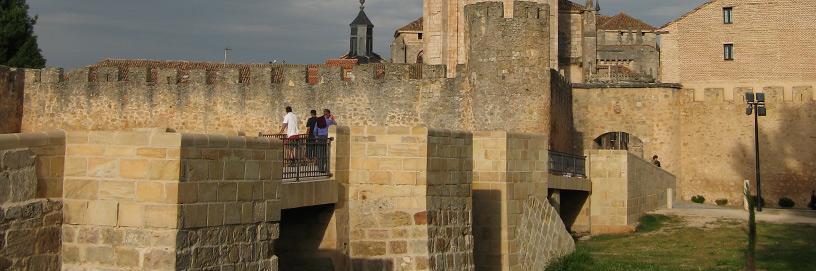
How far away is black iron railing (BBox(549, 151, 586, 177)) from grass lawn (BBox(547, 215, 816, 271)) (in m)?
1.58

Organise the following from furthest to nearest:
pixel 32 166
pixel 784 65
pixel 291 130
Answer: pixel 784 65, pixel 291 130, pixel 32 166

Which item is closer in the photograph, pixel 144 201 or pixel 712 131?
pixel 144 201

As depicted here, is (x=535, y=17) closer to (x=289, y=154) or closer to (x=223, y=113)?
(x=223, y=113)

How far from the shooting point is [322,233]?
1268 cm

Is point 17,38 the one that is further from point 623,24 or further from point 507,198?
point 623,24

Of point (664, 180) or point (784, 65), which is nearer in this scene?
point (664, 180)

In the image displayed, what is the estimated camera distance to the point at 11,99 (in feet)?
108

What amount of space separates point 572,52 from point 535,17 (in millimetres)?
17029

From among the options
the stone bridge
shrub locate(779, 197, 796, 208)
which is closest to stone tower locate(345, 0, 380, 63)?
shrub locate(779, 197, 796, 208)

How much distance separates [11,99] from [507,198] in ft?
72.4

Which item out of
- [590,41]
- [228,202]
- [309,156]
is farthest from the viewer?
[590,41]

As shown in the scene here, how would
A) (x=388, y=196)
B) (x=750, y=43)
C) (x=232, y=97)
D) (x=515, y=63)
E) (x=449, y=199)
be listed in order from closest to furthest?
1. (x=388, y=196)
2. (x=449, y=199)
3. (x=515, y=63)
4. (x=232, y=97)
5. (x=750, y=43)

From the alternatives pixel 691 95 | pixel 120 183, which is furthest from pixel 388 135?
pixel 691 95

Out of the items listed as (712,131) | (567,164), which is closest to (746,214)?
(567,164)
